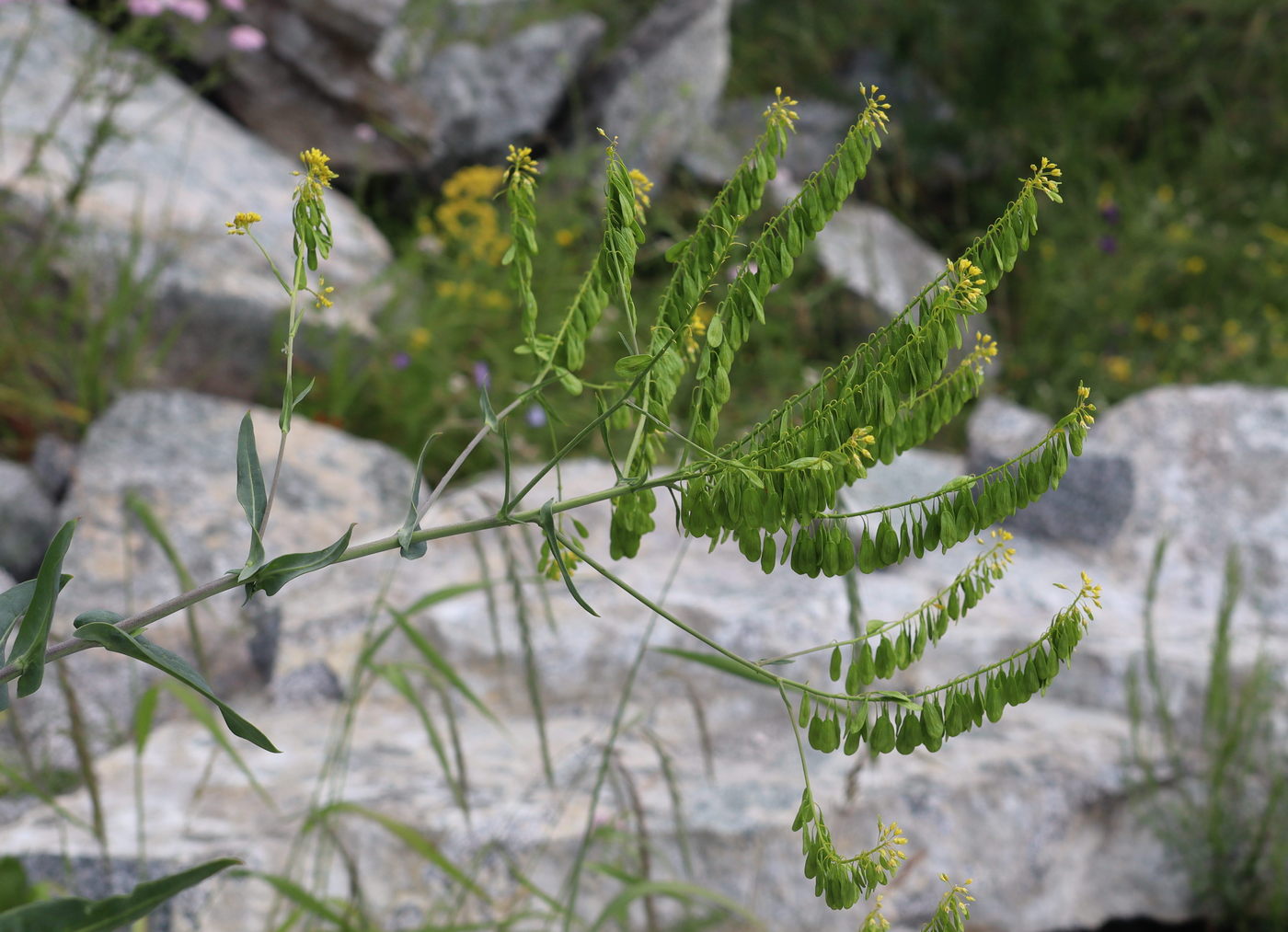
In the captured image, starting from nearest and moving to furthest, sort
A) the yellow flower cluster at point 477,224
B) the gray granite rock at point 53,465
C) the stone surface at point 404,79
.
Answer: the gray granite rock at point 53,465 < the yellow flower cluster at point 477,224 < the stone surface at point 404,79

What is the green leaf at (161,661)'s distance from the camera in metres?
0.54

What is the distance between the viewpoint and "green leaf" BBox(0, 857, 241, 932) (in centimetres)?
66

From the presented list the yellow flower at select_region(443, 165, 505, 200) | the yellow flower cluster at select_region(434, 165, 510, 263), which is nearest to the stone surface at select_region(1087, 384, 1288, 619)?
the yellow flower cluster at select_region(434, 165, 510, 263)

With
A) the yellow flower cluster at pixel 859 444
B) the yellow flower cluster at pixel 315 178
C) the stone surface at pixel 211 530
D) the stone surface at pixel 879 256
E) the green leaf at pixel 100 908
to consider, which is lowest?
the green leaf at pixel 100 908

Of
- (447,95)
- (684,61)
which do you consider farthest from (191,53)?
(684,61)

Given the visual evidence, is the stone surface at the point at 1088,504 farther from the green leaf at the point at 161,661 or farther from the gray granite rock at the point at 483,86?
the gray granite rock at the point at 483,86

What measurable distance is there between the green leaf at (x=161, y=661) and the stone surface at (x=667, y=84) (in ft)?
17.4

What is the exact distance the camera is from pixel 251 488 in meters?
0.65

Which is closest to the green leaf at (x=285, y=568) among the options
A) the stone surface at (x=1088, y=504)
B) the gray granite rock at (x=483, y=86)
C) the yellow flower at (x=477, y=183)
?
the stone surface at (x=1088, y=504)

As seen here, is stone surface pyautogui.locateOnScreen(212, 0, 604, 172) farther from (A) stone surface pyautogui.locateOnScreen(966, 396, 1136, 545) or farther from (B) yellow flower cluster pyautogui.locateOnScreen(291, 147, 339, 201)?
(B) yellow flower cluster pyautogui.locateOnScreen(291, 147, 339, 201)

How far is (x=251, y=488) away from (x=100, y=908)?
29 centimetres

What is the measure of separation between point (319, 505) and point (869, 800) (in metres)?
2.00

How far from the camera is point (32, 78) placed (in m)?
4.40

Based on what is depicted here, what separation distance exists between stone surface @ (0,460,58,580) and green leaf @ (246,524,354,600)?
2908 mm
